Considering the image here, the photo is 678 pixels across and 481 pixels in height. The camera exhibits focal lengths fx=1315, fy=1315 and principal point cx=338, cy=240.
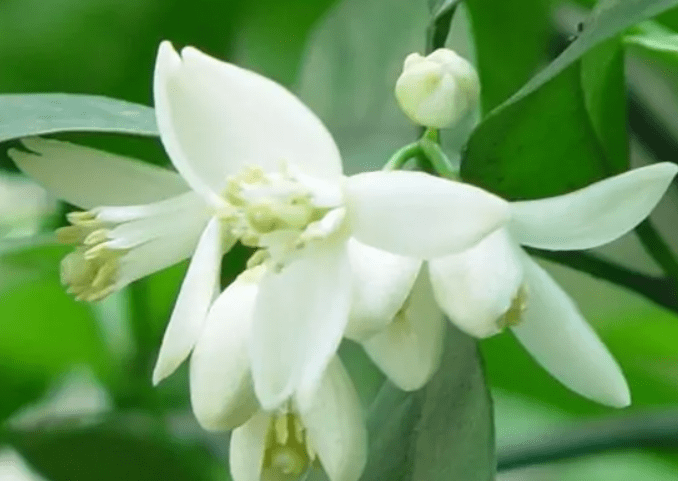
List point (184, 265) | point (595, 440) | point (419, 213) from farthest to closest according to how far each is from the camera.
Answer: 1. point (184, 265)
2. point (595, 440)
3. point (419, 213)

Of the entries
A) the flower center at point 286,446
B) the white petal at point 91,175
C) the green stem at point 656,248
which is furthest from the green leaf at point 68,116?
the green stem at point 656,248

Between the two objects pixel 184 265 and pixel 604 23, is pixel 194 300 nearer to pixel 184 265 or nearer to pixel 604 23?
pixel 604 23

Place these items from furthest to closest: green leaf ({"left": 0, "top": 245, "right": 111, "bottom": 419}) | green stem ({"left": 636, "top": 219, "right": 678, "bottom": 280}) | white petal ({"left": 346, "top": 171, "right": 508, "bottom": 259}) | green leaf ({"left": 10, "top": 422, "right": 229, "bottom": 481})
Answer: green leaf ({"left": 0, "top": 245, "right": 111, "bottom": 419}) → green leaf ({"left": 10, "top": 422, "right": 229, "bottom": 481}) → green stem ({"left": 636, "top": 219, "right": 678, "bottom": 280}) → white petal ({"left": 346, "top": 171, "right": 508, "bottom": 259})

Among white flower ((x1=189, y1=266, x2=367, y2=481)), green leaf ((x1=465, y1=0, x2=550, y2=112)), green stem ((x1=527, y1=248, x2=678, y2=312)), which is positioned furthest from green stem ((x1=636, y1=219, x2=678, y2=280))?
white flower ((x1=189, y1=266, x2=367, y2=481))

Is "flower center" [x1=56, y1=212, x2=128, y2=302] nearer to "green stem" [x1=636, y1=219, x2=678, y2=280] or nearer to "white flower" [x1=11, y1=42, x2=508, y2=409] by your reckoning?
"white flower" [x1=11, y1=42, x2=508, y2=409]

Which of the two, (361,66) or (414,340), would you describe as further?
(361,66)

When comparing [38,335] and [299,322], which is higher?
[299,322]

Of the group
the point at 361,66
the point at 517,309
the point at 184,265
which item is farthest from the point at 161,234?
the point at 361,66

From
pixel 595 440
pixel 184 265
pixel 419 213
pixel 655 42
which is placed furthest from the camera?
pixel 184 265
